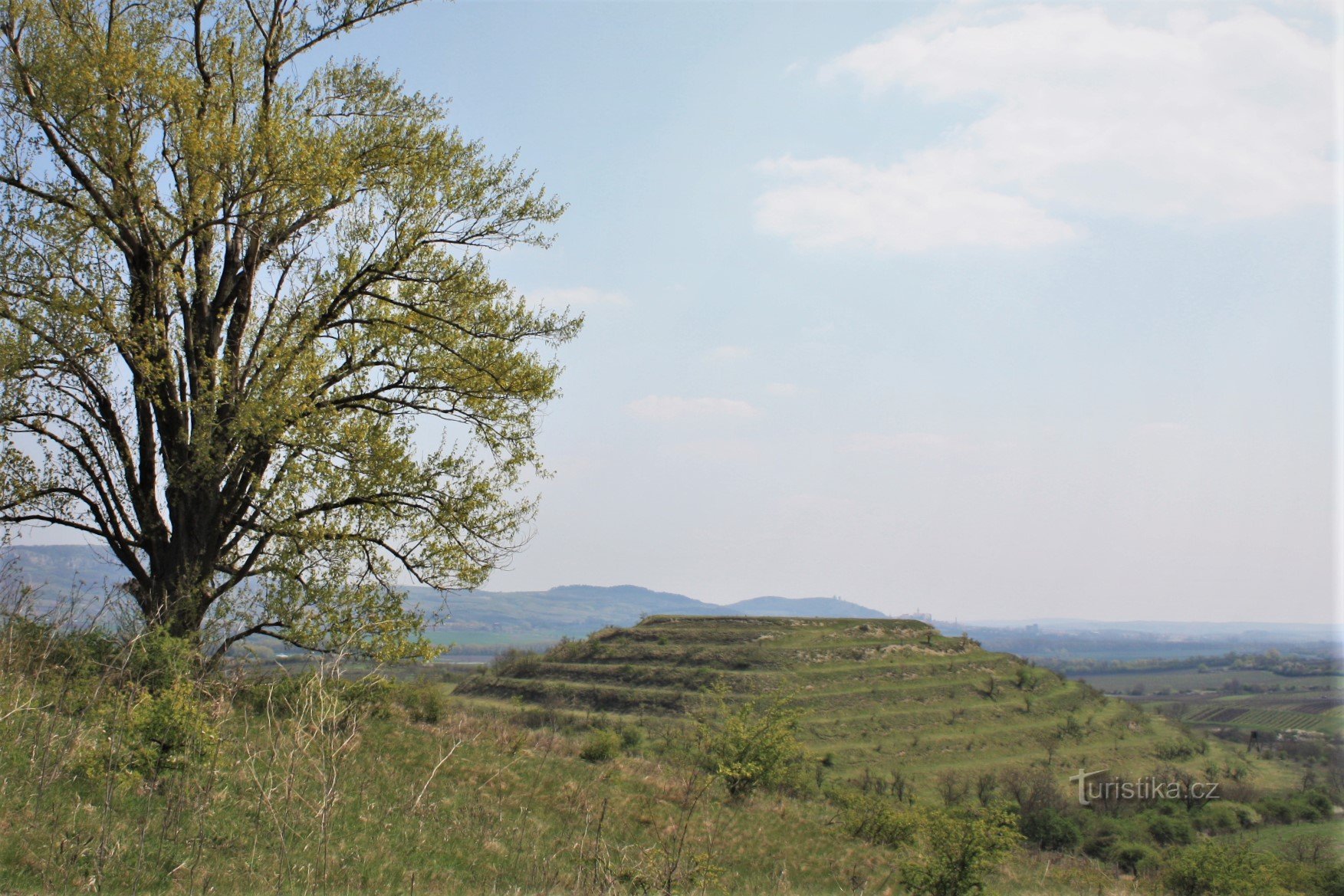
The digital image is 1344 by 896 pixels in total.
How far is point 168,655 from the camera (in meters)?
11.0

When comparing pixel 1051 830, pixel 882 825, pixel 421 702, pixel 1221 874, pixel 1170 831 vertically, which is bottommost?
pixel 1170 831

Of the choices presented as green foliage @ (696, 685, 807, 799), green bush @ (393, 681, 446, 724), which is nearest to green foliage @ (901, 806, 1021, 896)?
green foliage @ (696, 685, 807, 799)

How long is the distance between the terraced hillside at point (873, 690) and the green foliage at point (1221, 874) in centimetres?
3815

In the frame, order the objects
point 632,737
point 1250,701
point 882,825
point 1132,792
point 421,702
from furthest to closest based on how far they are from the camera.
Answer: point 1250,701 < point 1132,792 < point 632,737 < point 421,702 < point 882,825

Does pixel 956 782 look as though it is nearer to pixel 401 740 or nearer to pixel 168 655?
pixel 401 740

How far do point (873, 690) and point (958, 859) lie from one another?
63676mm

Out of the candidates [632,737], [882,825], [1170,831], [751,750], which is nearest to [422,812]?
[751,750]

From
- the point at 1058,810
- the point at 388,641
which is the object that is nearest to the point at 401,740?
the point at 388,641

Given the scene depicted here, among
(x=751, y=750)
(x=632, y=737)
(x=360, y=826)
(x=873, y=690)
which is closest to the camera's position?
(x=360, y=826)

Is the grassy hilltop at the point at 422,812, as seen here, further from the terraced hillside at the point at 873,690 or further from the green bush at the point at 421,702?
the terraced hillside at the point at 873,690

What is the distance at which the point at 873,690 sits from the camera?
73.8 m

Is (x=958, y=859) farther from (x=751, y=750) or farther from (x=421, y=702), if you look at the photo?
(x=421, y=702)

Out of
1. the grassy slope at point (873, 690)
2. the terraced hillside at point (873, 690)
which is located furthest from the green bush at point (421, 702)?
the terraced hillside at point (873, 690)

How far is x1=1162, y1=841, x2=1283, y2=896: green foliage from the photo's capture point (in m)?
18.4
